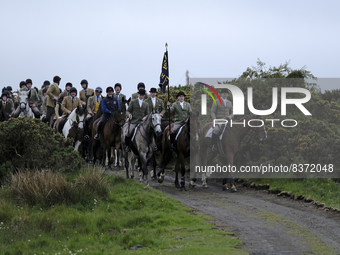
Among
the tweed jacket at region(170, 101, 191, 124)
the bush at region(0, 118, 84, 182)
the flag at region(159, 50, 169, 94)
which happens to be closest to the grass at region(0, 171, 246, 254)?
the bush at region(0, 118, 84, 182)

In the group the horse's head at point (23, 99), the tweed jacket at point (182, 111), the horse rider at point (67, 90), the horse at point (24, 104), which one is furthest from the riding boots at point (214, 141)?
the horse's head at point (23, 99)

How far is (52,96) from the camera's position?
2673 cm

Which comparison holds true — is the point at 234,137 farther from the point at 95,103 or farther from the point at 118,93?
the point at 95,103

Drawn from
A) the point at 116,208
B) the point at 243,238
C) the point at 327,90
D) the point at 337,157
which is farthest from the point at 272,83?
the point at 243,238

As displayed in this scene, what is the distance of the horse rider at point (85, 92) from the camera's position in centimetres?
2659

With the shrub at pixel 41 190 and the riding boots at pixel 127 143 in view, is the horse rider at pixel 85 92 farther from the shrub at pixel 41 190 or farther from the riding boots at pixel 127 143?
the shrub at pixel 41 190

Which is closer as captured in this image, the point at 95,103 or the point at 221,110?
the point at 221,110

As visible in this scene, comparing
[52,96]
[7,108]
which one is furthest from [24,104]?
[7,108]

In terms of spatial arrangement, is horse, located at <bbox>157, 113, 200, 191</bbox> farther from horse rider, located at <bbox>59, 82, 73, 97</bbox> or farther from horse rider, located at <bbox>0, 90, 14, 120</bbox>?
horse rider, located at <bbox>0, 90, 14, 120</bbox>

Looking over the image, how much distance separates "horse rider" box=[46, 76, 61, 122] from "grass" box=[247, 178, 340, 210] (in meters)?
12.3

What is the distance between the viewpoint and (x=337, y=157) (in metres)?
19.7

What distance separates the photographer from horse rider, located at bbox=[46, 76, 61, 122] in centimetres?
2665

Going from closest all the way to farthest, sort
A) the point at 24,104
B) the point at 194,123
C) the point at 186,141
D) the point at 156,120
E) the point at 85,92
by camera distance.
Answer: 1. the point at 156,120
2. the point at 194,123
3. the point at 186,141
4. the point at 24,104
5. the point at 85,92

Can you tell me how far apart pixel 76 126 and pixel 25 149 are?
6.29m
